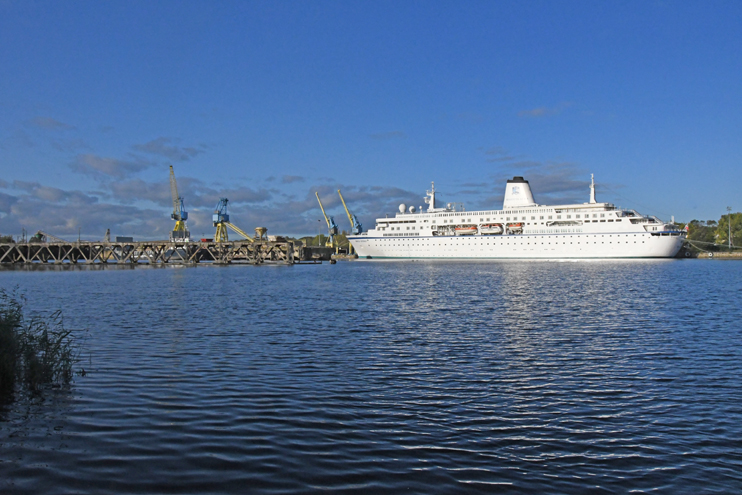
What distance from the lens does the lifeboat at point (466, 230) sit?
13012cm

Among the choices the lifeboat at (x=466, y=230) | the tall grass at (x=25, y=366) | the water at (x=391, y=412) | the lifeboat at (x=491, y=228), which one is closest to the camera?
the water at (x=391, y=412)

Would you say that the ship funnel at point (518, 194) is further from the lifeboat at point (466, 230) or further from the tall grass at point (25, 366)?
the tall grass at point (25, 366)

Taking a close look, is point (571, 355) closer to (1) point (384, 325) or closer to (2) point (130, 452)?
(1) point (384, 325)

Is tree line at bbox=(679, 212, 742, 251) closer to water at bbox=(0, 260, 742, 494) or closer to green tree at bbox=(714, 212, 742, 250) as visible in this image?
green tree at bbox=(714, 212, 742, 250)

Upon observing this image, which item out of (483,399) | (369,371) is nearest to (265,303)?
(369,371)

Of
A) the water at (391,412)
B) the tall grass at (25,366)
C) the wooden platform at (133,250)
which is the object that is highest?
the wooden platform at (133,250)

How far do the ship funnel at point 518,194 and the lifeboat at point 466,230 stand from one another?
10193 mm

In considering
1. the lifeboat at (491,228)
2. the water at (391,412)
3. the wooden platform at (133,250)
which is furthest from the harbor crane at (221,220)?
the water at (391,412)

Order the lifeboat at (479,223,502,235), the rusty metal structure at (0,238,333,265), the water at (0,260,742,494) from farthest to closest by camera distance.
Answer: the lifeboat at (479,223,502,235) < the rusty metal structure at (0,238,333,265) < the water at (0,260,742,494)

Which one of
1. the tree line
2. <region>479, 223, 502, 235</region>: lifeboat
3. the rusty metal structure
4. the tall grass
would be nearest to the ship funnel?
<region>479, 223, 502, 235</region>: lifeboat

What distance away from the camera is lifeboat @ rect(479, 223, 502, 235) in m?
128

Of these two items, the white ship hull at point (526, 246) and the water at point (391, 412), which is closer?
the water at point (391, 412)

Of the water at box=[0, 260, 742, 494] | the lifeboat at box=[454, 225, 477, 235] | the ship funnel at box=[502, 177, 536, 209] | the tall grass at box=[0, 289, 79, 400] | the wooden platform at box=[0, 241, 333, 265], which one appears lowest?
the water at box=[0, 260, 742, 494]

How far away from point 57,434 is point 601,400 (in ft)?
37.6
